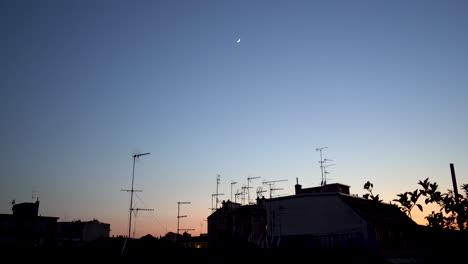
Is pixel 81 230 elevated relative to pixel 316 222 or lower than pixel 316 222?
lower

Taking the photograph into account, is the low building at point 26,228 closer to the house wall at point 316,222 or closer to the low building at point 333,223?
the low building at point 333,223

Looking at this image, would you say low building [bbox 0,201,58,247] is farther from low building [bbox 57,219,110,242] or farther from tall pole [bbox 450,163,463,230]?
tall pole [bbox 450,163,463,230]

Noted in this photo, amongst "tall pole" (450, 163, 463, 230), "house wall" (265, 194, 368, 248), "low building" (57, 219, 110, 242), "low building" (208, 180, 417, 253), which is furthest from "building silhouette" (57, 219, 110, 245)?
"tall pole" (450, 163, 463, 230)

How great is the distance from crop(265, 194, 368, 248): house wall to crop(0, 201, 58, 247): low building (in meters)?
43.4

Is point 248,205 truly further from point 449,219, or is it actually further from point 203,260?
point 203,260

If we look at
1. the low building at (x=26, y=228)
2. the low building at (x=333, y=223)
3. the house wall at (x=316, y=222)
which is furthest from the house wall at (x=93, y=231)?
the house wall at (x=316, y=222)

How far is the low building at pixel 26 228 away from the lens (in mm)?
62656

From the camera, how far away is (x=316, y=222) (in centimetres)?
4109

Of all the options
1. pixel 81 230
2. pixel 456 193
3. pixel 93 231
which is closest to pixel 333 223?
pixel 456 193

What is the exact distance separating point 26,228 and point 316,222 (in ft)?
174

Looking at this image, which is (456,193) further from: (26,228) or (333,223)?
(26,228)

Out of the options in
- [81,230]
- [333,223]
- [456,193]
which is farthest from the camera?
[81,230]

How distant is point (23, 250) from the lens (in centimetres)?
1656

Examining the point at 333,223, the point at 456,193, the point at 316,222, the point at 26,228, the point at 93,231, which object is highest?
the point at 456,193
